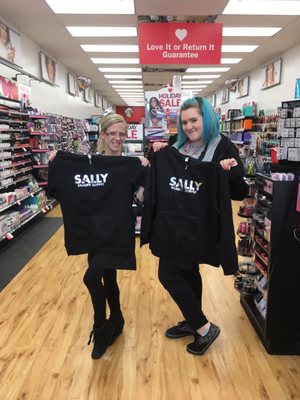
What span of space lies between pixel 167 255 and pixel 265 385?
99 centimetres

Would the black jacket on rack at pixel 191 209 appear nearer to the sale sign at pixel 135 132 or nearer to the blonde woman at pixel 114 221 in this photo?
the blonde woman at pixel 114 221

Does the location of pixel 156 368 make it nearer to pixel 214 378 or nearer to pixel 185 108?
pixel 214 378

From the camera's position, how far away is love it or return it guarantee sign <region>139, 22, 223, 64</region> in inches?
186

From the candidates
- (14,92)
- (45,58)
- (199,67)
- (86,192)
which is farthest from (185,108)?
(199,67)

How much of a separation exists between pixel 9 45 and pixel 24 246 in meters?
3.29

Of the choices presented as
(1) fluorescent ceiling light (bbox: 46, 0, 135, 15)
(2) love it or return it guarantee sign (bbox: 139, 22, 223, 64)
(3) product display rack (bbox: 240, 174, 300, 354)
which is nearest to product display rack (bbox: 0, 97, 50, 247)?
(1) fluorescent ceiling light (bbox: 46, 0, 135, 15)

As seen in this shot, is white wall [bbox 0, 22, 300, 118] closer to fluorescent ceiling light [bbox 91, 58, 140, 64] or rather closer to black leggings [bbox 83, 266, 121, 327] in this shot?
fluorescent ceiling light [bbox 91, 58, 140, 64]

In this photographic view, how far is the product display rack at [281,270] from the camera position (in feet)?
6.97

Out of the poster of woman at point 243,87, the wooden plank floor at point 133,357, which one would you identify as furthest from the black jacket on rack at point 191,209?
the poster of woman at point 243,87

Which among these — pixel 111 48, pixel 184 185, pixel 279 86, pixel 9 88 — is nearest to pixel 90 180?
pixel 184 185

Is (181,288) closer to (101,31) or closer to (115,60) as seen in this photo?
(101,31)

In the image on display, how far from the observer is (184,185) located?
6.71 feet

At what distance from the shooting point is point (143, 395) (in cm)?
194

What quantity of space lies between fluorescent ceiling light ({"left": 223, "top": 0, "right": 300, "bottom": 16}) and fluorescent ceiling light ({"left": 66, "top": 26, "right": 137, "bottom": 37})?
1864mm
